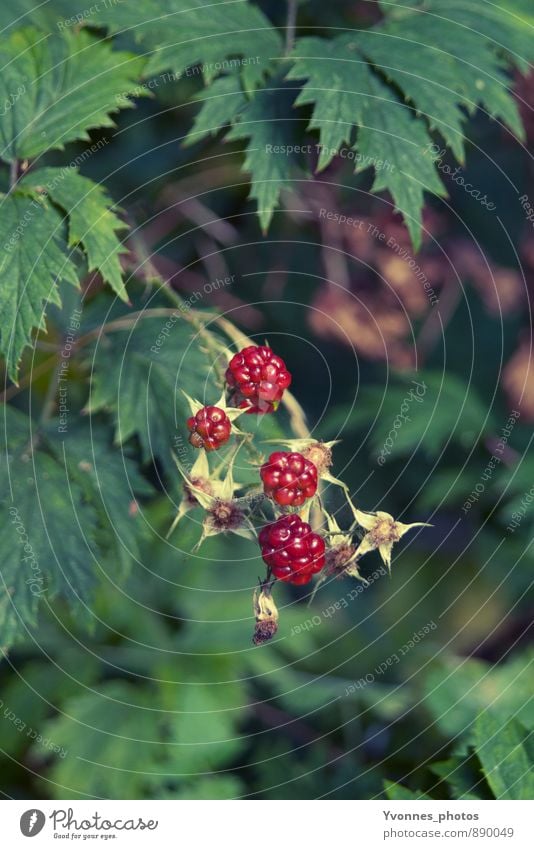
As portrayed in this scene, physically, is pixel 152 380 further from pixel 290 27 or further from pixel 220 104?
pixel 290 27

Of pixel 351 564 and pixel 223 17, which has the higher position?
pixel 223 17

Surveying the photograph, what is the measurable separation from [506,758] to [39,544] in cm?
54

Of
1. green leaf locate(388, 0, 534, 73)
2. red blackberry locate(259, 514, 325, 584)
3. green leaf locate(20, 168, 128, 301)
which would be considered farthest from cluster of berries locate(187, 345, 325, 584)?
green leaf locate(388, 0, 534, 73)

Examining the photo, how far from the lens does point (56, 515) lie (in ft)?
3.04

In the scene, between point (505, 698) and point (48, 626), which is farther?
point (48, 626)

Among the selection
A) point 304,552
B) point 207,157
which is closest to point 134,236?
point 207,157

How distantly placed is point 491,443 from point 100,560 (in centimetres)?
73

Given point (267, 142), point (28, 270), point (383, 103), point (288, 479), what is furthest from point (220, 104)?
point (288, 479)

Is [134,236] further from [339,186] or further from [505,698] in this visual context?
[505,698]

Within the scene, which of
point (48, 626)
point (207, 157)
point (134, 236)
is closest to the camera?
point (134, 236)

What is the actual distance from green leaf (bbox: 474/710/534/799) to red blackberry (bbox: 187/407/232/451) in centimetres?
43

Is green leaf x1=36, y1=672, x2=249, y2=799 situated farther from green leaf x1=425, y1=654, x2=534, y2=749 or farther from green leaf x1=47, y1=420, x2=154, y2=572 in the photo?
green leaf x1=47, y1=420, x2=154, y2=572

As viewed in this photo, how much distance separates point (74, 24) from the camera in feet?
3.17

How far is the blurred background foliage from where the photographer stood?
48.6 inches
